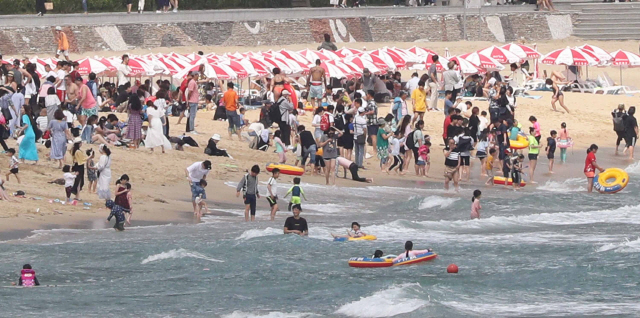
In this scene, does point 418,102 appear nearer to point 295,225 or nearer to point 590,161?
point 590,161

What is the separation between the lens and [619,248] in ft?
67.9

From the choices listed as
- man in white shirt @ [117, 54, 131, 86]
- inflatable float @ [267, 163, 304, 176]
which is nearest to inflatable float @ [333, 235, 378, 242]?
inflatable float @ [267, 163, 304, 176]

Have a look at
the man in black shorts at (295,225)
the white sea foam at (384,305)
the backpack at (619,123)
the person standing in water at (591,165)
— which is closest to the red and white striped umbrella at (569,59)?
the backpack at (619,123)

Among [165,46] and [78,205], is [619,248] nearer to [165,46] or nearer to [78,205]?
[78,205]

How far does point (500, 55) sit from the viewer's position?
41.1 meters

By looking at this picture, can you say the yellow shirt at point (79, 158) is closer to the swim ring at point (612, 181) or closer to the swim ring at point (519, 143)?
the swim ring at point (519, 143)

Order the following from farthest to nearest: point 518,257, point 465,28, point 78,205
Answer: point 465,28 → point 78,205 → point 518,257

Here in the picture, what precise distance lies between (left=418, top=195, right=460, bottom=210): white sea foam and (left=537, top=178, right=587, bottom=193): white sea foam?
10.7 feet

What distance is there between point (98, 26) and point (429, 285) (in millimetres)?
31665

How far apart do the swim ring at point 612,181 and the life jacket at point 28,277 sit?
13217 mm

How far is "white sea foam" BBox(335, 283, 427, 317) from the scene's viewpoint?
16.4 m

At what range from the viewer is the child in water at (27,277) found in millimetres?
16859

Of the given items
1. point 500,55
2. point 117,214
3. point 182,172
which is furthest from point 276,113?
point 500,55

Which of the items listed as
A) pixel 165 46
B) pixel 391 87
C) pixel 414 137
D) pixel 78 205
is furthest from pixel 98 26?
pixel 78 205
